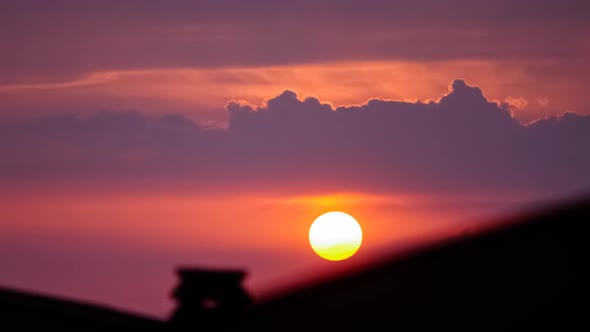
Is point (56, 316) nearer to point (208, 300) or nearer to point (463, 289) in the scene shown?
point (208, 300)

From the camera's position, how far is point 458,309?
39.9 feet

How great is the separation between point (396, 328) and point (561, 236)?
2561 mm

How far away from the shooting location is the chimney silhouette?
1561cm

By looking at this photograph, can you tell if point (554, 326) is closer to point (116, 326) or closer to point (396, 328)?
point (396, 328)

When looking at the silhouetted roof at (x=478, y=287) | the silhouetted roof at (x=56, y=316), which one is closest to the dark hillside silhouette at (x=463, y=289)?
the silhouetted roof at (x=478, y=287)

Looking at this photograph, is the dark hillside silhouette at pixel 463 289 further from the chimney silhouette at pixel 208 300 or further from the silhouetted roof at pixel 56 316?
the silhouetted roof at pixel 56 316

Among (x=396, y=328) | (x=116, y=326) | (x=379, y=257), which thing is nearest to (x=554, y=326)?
(x=396, y=328)

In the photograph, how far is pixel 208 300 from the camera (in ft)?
52.4

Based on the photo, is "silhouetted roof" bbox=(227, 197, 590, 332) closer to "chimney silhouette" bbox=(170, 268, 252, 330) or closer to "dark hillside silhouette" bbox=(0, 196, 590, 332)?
"dark hillside silhouette" bbox=(0, 196, 590, 332)

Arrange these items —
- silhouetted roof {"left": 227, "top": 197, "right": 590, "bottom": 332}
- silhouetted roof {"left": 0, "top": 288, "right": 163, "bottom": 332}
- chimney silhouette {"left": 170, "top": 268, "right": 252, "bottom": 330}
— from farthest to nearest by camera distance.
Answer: silhouetted roof {"left": 0, "top": 288, "right": 163, "bottom": 332} < chimney silhouette {"left": 170, "top": 268, "right": 252, "bottom": 330} < silhouetted roof {"left": 227, "top": 197, "right": 590, "bottom": 332}

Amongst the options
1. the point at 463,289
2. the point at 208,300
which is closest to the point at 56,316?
the point at 208,300

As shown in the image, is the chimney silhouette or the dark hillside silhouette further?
the chimney silhouette

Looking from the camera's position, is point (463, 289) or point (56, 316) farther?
point (56, 316)

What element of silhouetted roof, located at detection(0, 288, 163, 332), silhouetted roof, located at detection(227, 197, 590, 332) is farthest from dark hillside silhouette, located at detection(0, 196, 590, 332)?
silhouetted roof, located at detection(0, 288, 163, 332)
